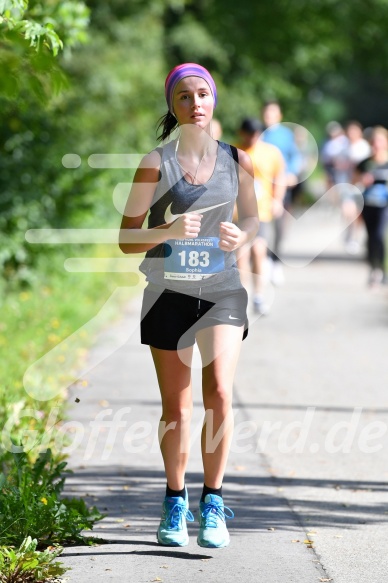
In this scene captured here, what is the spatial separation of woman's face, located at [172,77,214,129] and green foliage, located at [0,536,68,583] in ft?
5.57

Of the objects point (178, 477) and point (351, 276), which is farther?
point (351, 276)

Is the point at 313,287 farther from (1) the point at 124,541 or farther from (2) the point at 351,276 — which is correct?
(1) the point at 124,541

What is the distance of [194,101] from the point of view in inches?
193

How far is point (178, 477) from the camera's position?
5160mm

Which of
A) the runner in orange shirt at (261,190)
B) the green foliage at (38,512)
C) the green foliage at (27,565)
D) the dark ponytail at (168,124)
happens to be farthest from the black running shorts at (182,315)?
the runner in orange shirt at (261,190)

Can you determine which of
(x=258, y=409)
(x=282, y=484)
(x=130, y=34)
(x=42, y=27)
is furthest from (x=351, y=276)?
(x=130, y=34)

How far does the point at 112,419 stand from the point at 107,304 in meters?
5.10

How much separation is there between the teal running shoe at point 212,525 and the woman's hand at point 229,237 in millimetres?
1020

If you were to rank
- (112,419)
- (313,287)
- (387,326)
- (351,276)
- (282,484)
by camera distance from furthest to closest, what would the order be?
(351,276) → (313,287) → (387,326) → (112,419) → (282,484)

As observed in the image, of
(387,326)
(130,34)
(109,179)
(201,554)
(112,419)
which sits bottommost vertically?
(201,554)

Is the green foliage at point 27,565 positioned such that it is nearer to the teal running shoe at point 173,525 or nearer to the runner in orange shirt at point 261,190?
the teal running shoe at point 173,525

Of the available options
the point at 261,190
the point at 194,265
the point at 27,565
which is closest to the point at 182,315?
the point at 194,265

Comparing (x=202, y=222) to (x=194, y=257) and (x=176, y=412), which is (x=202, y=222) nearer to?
(x=194, y=257)

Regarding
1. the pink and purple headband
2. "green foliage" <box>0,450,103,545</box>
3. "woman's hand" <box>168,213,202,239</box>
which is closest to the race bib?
"woman's hand" <box>168,213,202,239</box>
